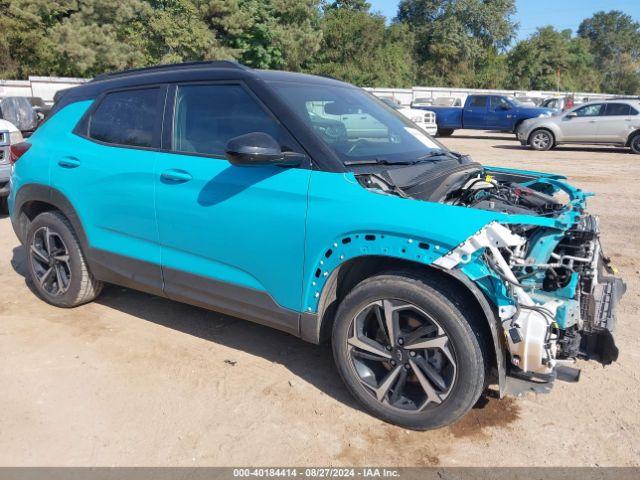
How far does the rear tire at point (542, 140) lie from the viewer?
698 inches

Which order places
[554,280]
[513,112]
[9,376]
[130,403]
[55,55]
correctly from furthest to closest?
[55,55]
[513,112]
[9,376]
[130,403]
[554,280]

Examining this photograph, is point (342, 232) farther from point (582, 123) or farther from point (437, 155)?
point (582, 123)

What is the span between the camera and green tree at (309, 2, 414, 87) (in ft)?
141

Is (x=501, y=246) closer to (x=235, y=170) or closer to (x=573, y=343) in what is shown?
(x=573, y=343)

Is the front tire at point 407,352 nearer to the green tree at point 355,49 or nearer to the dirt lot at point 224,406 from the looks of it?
the dirt lot at point 224,406

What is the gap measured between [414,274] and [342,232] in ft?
1.45

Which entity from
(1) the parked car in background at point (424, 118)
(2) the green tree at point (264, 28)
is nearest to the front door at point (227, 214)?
(1) the parked car in background at point (424, 118)

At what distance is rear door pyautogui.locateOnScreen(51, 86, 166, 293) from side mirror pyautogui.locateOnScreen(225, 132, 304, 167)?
0.96 m

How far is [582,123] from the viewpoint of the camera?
56.9ft

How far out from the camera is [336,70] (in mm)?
42906

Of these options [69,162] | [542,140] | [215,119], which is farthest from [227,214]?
[542,140]

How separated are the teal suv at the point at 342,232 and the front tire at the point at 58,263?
48 mm

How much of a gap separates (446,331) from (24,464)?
7.27 feet

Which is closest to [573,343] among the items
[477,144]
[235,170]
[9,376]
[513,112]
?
[235,170]
